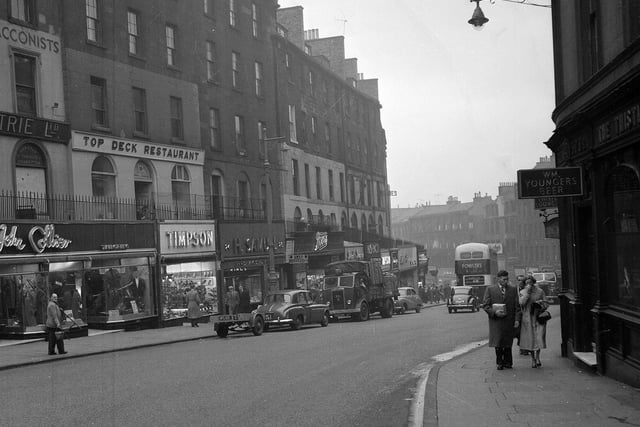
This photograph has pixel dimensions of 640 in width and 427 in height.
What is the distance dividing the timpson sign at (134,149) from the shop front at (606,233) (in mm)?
19707

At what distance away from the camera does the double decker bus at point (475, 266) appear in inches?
1965

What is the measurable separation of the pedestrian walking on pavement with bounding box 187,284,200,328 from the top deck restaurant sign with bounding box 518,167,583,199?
21.9 metres

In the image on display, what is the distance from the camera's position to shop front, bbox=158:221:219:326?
107ft

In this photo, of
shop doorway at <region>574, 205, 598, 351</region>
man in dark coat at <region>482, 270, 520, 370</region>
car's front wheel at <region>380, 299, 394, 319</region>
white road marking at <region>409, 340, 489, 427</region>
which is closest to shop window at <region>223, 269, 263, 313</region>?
car's front wheel at <region>380, 299, 394, 319</region>

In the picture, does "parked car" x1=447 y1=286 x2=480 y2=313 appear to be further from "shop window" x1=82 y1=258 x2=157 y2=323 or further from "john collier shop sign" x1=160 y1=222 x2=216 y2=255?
"shop window" x1=82 y1=258 x2=157 y2=323

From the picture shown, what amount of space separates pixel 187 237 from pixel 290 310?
7.21 metres

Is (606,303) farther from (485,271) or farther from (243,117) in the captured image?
(485,271)

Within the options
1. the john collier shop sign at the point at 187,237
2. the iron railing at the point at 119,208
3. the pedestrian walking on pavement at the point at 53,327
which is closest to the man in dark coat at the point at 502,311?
the pedestrian walking on pavement at the point at 53,327

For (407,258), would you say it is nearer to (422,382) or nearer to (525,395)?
(422,382)

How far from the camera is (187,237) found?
34344mm

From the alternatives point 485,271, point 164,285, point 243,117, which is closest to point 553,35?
point 164,285

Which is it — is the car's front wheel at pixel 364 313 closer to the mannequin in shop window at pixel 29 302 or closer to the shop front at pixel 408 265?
the mannequin in shop window at pixel 29 302

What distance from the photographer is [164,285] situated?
107 feet

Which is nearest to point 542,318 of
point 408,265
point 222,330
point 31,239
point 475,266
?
point 222,330
